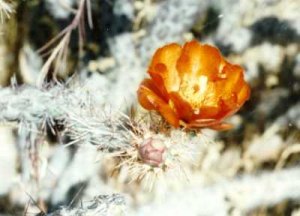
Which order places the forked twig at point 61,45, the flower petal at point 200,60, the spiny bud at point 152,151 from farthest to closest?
the forked twig at point 61,45 < the flower petal at point 200,60 < the spiny bud at point 152,151

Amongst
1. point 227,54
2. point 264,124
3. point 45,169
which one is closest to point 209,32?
point 227,54

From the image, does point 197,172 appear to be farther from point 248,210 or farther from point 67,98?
point 67,98

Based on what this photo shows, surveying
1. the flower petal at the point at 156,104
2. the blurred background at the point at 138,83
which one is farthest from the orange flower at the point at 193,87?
the blurred background at the point at 138,83

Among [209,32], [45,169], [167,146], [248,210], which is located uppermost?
[209,32]

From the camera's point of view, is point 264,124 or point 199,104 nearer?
point 199,104

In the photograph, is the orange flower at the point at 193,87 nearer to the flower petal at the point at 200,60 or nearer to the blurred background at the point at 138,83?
the flower petal at the point at 200,60

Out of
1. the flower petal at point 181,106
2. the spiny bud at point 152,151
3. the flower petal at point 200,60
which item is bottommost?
the spiny bud at point 152,151

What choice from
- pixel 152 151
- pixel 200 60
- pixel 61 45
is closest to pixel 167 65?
pixel 200 60
